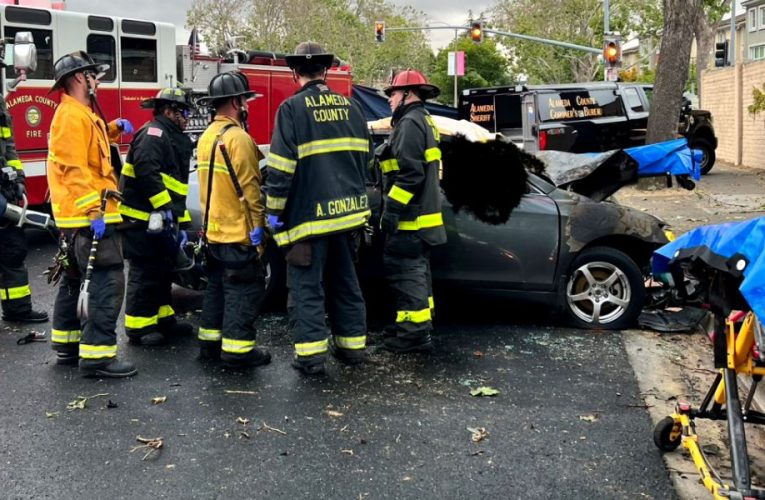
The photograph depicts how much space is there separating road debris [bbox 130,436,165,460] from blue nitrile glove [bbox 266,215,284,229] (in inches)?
58.6

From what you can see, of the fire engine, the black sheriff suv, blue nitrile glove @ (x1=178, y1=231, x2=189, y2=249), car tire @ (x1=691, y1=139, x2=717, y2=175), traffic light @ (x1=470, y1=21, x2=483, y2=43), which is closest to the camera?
blue nitrile glove @ (x1=178, y1=231, x2=189, y2=249)

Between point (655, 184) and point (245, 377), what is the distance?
1197cm

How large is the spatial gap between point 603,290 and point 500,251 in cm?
88

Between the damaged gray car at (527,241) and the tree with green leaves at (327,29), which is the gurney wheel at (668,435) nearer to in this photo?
the damaged gray car at (527,241)

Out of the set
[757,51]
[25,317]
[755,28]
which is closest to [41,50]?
[25,317]

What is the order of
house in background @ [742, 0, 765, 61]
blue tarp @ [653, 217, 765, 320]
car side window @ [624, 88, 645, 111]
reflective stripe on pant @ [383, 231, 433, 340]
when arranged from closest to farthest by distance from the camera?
blue tarp @ [653, 217, 765, 320], reflective stripe on pant @ [383, 231, 433, 340], car side window @ [624, 88, 645, 111], house in background @ [742, 0, 765, 61]

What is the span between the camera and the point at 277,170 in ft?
16.9

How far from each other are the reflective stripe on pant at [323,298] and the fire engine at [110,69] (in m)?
4.94

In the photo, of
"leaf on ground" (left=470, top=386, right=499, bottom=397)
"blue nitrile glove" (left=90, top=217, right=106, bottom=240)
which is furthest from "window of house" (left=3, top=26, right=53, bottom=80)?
"leaf on ground" (left=470, top=386, right=499, bottom=397)

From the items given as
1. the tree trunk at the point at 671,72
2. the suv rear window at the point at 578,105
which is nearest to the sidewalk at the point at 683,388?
the tree trunk at the point at 671,72

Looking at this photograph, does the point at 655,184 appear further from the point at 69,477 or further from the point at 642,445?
the point at 69,477

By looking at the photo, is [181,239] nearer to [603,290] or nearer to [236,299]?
[236,299]

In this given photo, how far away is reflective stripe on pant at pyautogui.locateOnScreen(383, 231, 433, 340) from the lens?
5.84m

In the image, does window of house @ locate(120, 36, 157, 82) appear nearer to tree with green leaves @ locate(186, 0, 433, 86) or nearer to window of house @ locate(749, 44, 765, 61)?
tree with green leaves @ locate(186, 0, 433, 86)
